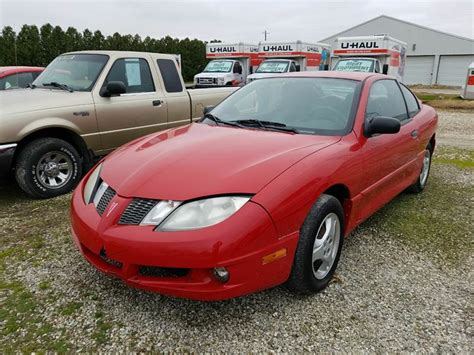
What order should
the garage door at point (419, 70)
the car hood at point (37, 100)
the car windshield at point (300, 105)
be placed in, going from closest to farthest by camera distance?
1. the car windshield at point (300, 105)
2. the car hood at point (37, 100)
3. the garage door at point (419, 70)

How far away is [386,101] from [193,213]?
2660mm

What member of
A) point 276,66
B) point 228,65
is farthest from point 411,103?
point 228,65

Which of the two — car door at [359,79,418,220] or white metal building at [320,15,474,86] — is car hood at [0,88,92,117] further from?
white metal building at [320,15,474,86]

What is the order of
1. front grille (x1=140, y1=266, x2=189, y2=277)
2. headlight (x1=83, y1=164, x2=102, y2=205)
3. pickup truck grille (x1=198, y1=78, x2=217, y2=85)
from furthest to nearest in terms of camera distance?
pickup truck grille (x1=198, y1=78, x2=217, y2=85) < headlight (x1=83, y1=164, x2=102, y2=205) < front grille (x1=140, y1=266, x2=189, y2=277)

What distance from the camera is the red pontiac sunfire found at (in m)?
2.18

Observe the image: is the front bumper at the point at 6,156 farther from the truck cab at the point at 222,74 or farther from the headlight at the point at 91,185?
the truck cab at the point at 222,74

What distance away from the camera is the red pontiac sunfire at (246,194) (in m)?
2.18

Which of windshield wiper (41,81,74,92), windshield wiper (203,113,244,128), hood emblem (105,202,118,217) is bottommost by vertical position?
hood emblem (105,202,118,217)

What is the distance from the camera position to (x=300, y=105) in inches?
135

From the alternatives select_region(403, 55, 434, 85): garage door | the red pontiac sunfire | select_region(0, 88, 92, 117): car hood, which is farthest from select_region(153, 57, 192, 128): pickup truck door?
select_region(403, 55, 434, 85): garage door

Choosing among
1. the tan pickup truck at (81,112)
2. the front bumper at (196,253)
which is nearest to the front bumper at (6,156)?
the tan pickup truck at (81,112)

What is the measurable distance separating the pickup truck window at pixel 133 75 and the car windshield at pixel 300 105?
219 centimetres

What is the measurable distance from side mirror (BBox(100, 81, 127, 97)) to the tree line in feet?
71.3

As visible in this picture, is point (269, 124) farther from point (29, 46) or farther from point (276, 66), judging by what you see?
point (29, 46)
